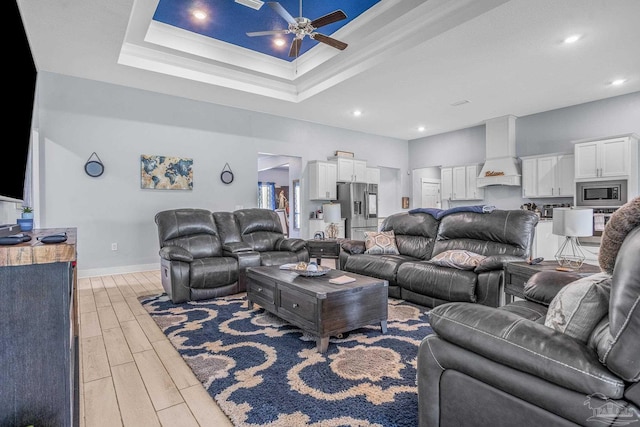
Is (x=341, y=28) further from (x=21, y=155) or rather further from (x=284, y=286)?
(x=21, y=155)

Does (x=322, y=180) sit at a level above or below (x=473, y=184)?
above

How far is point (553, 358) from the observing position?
1041mm

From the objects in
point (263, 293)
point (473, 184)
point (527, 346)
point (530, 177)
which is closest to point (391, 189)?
point (473, 184)

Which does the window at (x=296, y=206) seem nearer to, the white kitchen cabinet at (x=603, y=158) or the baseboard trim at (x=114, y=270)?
the baseboard trim at (x=114, y=270)

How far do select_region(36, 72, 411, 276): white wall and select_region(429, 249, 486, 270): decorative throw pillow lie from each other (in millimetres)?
4302

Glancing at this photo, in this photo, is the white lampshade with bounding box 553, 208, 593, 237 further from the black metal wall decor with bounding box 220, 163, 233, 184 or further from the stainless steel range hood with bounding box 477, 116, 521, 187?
the black metal wall decor with bounding box 220, 163, 233, 184

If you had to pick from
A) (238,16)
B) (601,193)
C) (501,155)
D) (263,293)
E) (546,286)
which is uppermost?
(238,16)

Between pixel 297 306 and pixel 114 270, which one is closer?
pixel 297 306

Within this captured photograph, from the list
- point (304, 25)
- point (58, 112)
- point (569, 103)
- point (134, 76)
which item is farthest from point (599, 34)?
point (58, 112)

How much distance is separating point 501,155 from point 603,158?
1802mm

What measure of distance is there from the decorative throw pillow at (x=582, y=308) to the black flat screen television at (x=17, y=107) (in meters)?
2.58

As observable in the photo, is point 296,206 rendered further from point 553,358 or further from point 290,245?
point 553,358

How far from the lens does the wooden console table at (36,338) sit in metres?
A: 1.13

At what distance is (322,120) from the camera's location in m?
7.48
